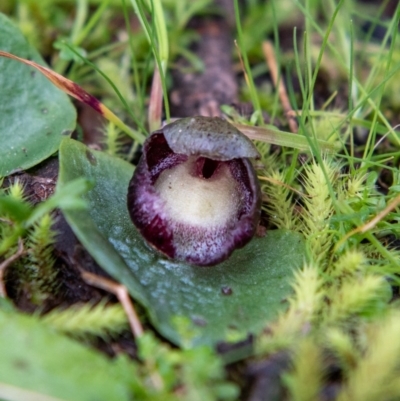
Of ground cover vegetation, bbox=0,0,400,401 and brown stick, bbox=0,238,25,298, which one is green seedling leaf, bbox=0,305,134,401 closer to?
ground cover vegetation, bbox=0,0,400,401

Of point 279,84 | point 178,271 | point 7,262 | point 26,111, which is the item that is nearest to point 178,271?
point 178,271

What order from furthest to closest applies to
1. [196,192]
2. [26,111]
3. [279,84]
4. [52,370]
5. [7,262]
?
[279,84] → [26,111] → [196,192] → [7,262] → [52,370]

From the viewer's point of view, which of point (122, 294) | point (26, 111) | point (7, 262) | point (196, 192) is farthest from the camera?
point (26, 111)

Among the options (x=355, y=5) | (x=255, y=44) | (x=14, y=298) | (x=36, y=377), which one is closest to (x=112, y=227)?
(x=14, y=298)

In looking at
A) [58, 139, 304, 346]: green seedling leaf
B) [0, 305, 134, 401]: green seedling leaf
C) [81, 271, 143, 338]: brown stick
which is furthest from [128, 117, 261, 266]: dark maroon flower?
[0, 305, 134, 401]: green seedling leaf

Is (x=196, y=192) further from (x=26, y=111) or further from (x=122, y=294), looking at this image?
(x=26, y=111)
